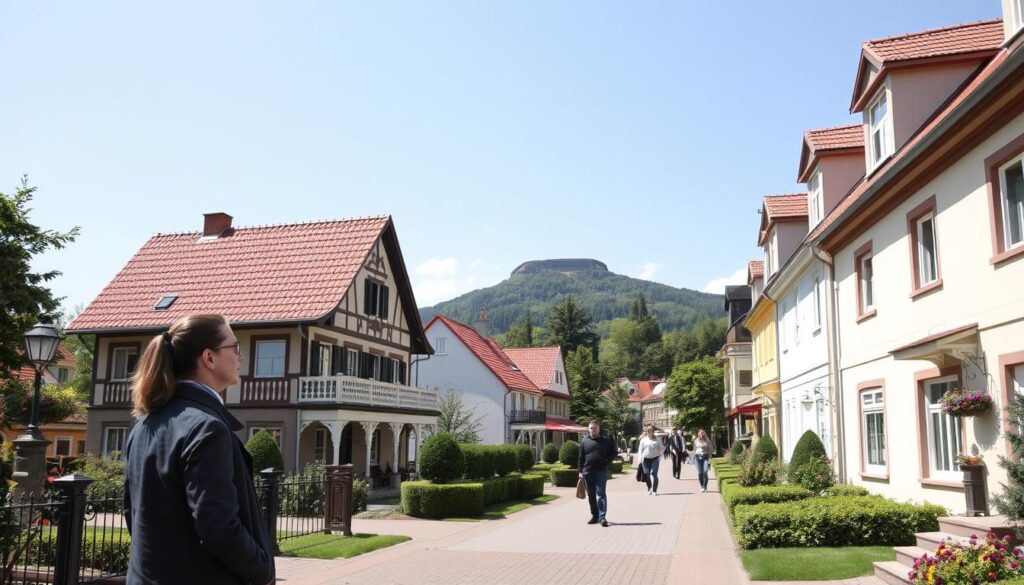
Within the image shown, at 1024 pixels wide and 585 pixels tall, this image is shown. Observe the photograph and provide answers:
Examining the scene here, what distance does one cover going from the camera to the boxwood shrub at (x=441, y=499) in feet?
65.1

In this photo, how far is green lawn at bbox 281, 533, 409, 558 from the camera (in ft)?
42.9

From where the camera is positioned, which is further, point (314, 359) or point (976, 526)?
point (314, 359)

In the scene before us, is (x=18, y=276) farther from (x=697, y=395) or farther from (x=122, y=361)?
(x=697, y=395)

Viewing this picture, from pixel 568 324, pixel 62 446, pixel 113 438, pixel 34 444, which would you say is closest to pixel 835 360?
pixel 34 444

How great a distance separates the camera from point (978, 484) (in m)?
10.7

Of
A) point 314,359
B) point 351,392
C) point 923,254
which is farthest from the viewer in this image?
point 314,359

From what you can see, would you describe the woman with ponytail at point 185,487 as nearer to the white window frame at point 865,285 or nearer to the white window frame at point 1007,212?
the white window frame at point 1007,212

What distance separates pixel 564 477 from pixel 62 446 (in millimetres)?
24416

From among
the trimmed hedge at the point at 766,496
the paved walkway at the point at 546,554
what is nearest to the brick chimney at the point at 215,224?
the paved walkway at the point at 546,554

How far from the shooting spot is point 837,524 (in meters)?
12.4

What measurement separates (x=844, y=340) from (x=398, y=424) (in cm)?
1792

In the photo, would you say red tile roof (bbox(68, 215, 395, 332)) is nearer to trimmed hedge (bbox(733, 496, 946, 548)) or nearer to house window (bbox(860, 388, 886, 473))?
house window (bbox(860, 388, 886, 473))

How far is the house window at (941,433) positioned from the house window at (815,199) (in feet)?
25.2

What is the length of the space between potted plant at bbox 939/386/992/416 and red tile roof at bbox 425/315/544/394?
1521 inches
